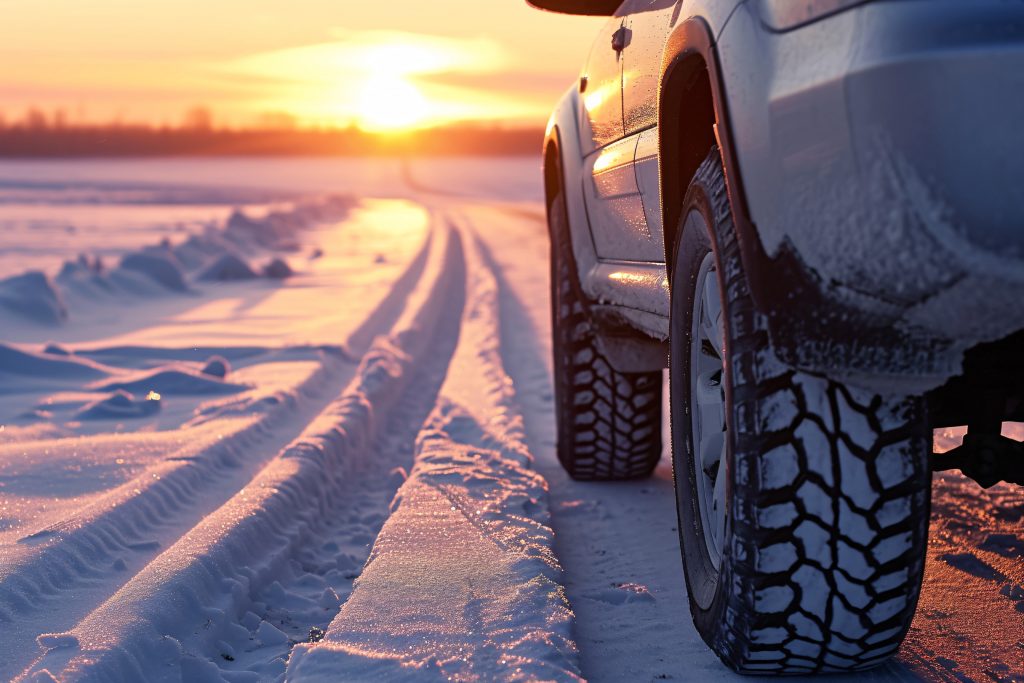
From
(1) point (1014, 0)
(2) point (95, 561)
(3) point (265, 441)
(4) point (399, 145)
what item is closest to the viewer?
(1) point (1014, 0)

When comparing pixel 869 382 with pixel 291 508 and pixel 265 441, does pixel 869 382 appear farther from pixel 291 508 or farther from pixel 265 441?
pixel 265 441

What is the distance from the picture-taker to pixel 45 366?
597 centimetres

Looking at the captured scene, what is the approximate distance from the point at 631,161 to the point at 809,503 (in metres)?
1.40

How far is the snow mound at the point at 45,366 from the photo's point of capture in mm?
5859

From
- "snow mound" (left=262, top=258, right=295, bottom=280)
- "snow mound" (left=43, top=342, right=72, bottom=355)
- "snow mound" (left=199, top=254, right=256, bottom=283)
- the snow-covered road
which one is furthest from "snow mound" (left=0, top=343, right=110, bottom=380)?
"snow mound" (left=262, top=258, right=295, bottom=280)

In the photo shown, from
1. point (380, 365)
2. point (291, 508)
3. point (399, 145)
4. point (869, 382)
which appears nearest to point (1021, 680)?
point (869, 382)

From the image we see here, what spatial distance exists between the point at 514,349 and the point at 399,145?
441ft

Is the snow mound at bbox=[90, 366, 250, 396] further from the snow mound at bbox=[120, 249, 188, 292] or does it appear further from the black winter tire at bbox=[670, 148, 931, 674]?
the snow mound at bbox=[120, 249, 188, 292]

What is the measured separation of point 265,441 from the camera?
4547 millimetres

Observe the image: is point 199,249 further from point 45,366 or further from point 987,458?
point 987,458

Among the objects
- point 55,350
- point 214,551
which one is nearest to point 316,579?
point 214,551

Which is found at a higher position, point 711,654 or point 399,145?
point 399,145

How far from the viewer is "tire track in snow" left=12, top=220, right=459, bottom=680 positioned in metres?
2.39

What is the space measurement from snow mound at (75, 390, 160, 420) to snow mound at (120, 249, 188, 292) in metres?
5.34
